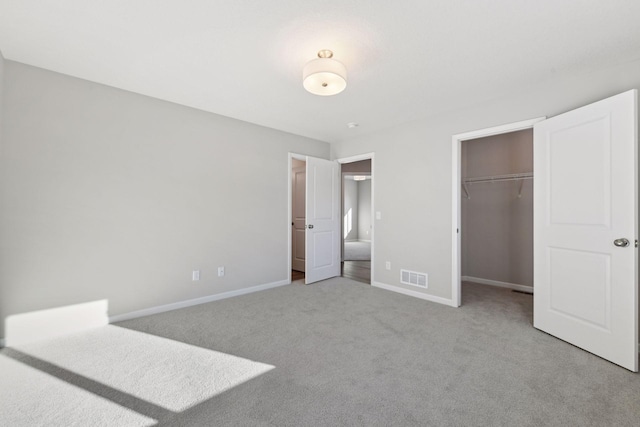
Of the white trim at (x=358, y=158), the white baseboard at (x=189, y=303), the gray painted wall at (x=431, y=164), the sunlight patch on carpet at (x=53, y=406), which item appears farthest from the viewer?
the white trim at (x=358, y=158)

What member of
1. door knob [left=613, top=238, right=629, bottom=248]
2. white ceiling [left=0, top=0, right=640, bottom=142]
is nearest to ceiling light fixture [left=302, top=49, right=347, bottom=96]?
white ceiling [left=0, top=0, right=640, bottom=142]

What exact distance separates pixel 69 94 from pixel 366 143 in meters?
3.80

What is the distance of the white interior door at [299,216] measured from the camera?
589 cm

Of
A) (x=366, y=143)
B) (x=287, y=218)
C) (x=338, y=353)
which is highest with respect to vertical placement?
(x=366, y=143)

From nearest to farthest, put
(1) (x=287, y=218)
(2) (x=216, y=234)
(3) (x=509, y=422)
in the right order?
1. (3) (x=509, y=422)
2. (2) (x=216, y=234)
3. (1) (x=287, y=218)

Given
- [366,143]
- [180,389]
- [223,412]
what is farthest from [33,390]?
[366,143]

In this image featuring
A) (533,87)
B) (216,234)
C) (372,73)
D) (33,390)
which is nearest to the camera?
(33,390)

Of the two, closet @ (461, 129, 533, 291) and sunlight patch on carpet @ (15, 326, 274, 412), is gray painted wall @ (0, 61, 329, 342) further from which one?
closet @ (461, 129, 533, 291)

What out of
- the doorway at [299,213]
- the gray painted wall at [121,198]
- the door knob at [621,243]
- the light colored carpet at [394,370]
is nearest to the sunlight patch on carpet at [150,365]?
the light colored carpet at [394,370]

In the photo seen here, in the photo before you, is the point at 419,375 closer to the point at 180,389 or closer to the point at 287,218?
the point at 180,389

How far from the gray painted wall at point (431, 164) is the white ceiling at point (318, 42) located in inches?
7.1

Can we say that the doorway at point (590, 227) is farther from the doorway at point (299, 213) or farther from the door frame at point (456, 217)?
the doorway at point (299, 213)

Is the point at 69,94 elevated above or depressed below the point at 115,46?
below

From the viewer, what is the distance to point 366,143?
15.5 feet
